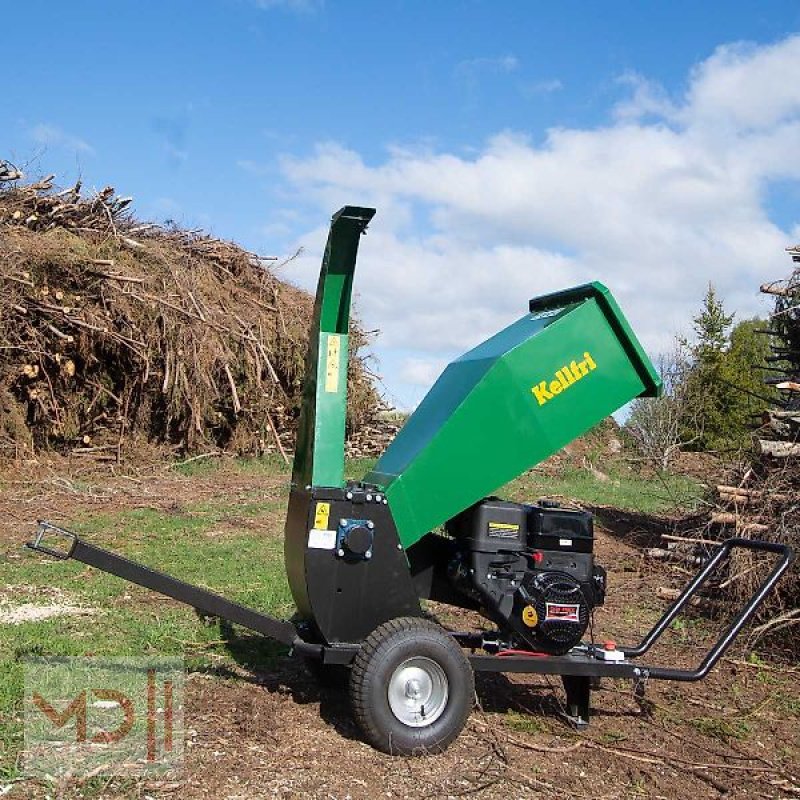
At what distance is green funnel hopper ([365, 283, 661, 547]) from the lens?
4.70m

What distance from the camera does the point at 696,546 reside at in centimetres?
959

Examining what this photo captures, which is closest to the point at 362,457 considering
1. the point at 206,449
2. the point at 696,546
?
Answer: the point at 206,449

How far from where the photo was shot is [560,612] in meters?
4.78

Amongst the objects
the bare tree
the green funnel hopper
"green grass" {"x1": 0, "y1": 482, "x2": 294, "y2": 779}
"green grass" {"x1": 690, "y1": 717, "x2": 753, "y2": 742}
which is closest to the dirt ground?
"green grass" {"x1": 690, "y1": 717, "x2": 753, "y2": 742}

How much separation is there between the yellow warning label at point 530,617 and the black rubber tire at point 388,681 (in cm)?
45

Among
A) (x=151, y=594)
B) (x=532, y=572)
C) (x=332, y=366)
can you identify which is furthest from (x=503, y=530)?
(x=151, y=594)

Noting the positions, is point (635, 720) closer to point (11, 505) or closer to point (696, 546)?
point (696, 546)

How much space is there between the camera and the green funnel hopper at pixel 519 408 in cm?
470

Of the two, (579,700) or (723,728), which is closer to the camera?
(579,700)

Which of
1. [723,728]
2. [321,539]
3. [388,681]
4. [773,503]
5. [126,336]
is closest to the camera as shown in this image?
[388,681]

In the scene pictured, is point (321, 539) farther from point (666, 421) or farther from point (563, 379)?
point (666, 421)

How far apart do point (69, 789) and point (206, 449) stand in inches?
519
